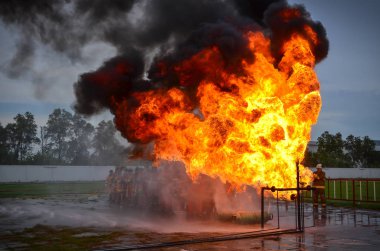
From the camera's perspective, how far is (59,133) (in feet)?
227

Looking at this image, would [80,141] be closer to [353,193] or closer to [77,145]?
[77,145]

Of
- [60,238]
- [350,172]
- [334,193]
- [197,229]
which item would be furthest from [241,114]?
[350,172]

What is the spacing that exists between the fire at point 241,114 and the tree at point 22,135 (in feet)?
194

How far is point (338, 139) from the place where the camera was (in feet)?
198

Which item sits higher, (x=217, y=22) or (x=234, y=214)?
(x=217, y=22)

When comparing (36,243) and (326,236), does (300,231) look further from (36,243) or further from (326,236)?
(36,243)

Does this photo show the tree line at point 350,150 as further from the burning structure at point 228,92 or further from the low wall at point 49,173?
the burning structure at point 228,92

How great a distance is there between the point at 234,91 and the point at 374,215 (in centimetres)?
740

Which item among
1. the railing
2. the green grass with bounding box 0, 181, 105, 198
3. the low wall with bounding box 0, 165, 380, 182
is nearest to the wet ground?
the railing

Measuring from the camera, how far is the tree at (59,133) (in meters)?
66.5

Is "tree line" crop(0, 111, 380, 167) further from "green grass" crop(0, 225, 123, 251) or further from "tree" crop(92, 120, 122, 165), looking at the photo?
"green grass" crop(0, 225, 123, 251)

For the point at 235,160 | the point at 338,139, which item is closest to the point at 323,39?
the point at 235,160

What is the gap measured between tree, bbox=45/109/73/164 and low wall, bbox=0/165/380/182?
54.7ft

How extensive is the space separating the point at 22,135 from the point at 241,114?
209 ft
